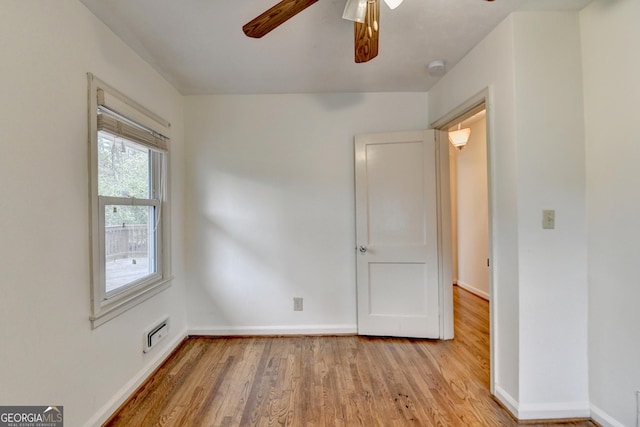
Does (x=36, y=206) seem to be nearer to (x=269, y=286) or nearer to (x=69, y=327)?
(x=69, y=327)

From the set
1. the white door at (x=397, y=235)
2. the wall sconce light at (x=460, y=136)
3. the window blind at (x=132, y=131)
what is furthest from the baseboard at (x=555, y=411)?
the window blind at (x=132, y=131)

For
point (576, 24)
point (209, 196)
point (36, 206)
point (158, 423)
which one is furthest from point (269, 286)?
point (576, 24)

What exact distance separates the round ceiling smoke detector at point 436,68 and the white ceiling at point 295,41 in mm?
46

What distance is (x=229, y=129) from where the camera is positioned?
2.81 meters

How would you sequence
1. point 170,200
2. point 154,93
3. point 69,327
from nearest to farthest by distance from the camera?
point 69,327
point 154,93
point 170,200

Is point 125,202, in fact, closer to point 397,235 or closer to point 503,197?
point 397,235

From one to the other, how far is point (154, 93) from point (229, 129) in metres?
0.70

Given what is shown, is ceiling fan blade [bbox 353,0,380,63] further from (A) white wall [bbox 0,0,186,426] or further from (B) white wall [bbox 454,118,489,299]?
(B) white wall [bbox 454,118,489,299]

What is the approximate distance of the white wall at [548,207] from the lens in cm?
166

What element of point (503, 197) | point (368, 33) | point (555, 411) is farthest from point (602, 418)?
point (368, 33)

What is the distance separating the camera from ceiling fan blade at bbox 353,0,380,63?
4.24ft

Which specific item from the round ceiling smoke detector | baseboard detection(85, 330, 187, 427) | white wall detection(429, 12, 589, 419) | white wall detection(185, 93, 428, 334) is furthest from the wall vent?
the round ceiling smoke detector

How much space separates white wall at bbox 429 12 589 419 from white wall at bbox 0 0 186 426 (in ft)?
8.04

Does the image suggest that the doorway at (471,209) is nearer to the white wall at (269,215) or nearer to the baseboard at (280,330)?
the white wall at (269,215)
